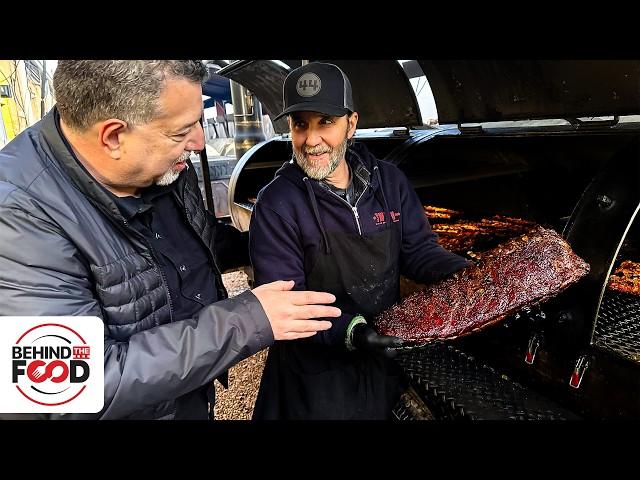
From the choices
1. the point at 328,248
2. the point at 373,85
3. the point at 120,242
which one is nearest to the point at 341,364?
the point at 328,248

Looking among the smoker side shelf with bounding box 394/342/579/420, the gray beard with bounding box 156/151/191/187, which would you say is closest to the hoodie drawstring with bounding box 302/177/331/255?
the gray beard with bounding box 156/151/191/187

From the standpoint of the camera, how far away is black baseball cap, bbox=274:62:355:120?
6.14ft

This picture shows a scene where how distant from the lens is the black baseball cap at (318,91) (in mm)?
1870

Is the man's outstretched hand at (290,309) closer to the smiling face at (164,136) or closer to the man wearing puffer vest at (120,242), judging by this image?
the man wearing puffer vest at (120,242)

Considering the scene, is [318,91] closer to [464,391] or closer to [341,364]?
[341,364]

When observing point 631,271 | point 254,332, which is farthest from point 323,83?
point 631,271

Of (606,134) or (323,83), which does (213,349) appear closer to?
(323,83)

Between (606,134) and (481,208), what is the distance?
1.69 metres

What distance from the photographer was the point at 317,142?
1.94 metres

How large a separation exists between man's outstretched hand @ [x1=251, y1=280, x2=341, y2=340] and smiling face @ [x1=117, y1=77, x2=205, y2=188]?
0.58m

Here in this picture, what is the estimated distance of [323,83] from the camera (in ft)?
6.27

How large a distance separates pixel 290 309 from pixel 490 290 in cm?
98

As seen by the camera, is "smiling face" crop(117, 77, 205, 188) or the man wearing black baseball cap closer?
"smiling face" crop(117, 77, 205, 188)
